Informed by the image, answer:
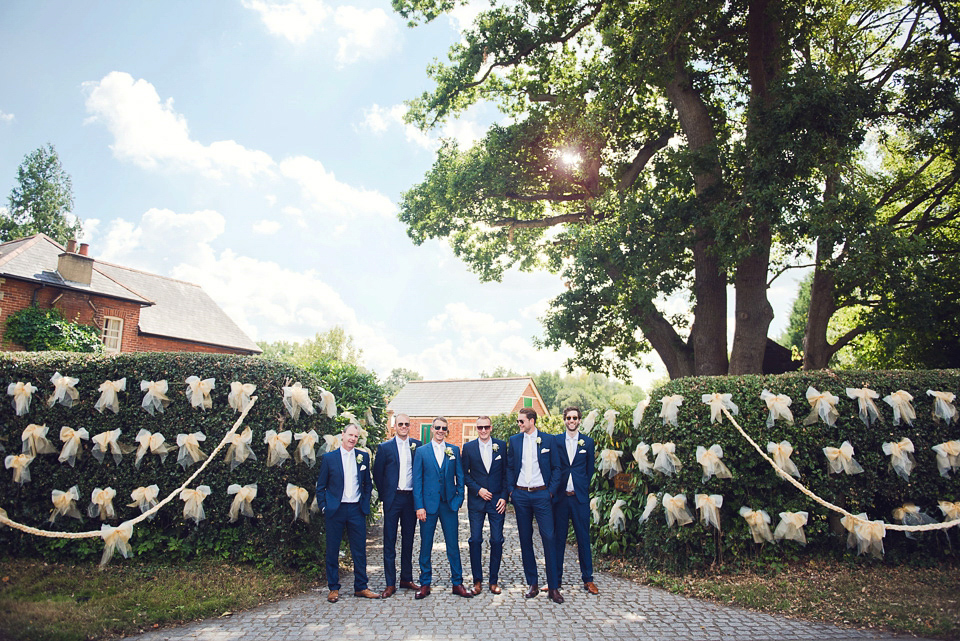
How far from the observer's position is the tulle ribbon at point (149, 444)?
6.98m

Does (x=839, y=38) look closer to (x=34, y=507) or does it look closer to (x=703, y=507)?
(x=703, y=507)

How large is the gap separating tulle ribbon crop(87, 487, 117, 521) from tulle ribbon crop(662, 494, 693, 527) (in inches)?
275

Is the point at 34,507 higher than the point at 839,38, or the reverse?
the point at 839,38

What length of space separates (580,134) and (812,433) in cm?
973

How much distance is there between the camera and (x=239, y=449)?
691 centimetres

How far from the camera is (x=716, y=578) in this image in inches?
276

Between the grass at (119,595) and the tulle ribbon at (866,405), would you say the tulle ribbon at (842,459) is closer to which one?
the tulle ribbon at (866,405)

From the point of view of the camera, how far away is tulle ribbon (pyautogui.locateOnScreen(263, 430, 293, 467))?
270 inches

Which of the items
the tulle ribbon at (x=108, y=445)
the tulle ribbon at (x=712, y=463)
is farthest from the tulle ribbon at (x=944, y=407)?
the tulle ribbon at (x=108, y=445)

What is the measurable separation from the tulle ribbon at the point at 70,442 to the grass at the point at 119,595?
1262 millimetres

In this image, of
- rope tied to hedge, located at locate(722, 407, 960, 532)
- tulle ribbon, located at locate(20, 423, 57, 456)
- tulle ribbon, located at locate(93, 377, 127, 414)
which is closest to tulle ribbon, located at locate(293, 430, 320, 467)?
tulle ribbon, located at locate(93, 377, 127, 414)

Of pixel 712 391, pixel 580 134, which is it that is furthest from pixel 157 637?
pixel 580 134

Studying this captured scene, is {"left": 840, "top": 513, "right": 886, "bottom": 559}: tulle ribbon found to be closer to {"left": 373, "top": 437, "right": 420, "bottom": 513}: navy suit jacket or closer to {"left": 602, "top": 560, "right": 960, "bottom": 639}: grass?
{"left": 602, "top": 560, "right": 960, "bottom": 639}: grass

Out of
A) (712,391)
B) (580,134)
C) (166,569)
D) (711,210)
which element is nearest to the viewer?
(166,569)
